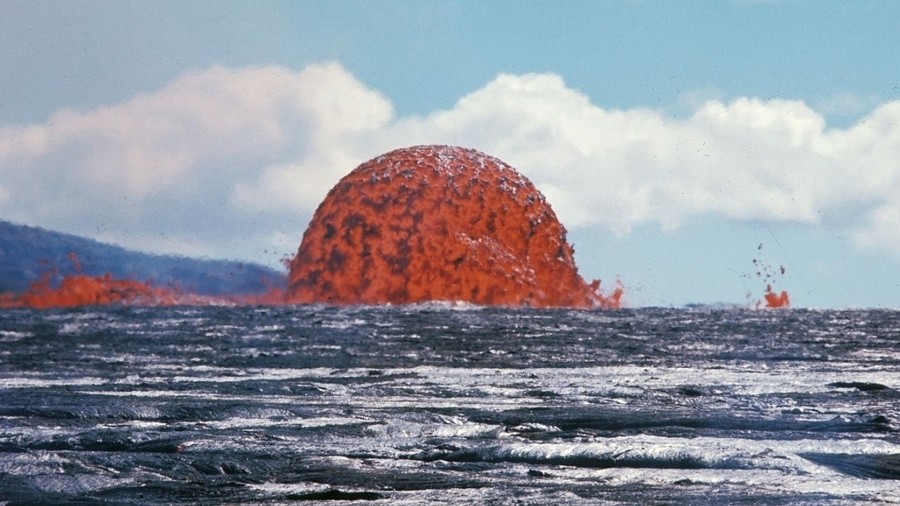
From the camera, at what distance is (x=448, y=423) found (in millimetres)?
4445

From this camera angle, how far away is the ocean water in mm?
3203

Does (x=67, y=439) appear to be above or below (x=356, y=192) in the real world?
below

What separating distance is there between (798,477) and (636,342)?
6.63m

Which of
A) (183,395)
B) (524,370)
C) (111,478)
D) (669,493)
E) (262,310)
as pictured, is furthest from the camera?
(262,310)

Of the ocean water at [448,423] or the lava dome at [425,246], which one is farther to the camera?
the lava dome at [425,246]

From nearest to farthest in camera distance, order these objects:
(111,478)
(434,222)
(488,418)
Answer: (111,478), (488,418), (434,222)

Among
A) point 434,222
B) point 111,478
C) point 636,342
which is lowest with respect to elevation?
point 111,478

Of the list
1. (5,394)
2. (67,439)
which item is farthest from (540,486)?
(5,394)

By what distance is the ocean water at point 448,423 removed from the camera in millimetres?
3203

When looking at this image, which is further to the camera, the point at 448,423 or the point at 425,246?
→ the point at 425,246

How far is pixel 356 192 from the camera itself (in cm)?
2331

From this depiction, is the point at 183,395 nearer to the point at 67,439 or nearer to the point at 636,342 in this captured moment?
the point at 67,439

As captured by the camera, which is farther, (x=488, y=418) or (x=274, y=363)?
(x=274, y=363)

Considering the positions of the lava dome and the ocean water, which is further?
the lava dome
